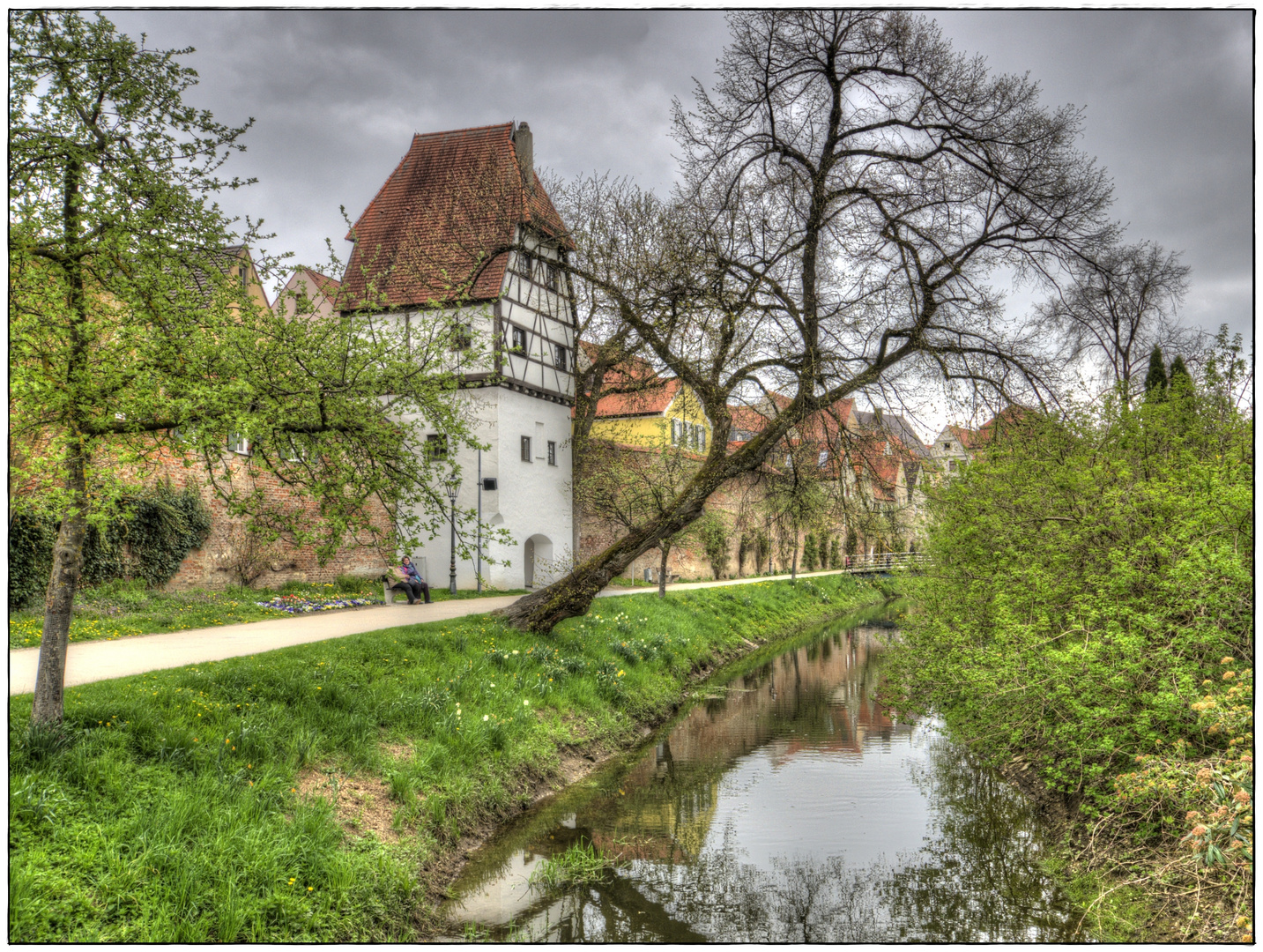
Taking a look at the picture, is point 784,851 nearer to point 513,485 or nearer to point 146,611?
point 146,611

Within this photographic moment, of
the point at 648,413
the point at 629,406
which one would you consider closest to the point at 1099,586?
the point at 629,406

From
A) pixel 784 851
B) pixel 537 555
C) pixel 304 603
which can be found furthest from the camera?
pixel 537 555

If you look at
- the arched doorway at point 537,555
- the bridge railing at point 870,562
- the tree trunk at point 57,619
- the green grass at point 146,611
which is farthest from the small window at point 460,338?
the bridge railing at point 870,562

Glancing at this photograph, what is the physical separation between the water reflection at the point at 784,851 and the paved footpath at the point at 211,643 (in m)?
4.23

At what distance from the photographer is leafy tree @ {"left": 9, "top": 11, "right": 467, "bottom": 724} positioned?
4.93 m

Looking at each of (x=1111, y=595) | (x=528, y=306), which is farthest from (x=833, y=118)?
(x=528, y=306)

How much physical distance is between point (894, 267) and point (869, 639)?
669 inches

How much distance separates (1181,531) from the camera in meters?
6.01

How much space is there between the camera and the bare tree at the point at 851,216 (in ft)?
27.6

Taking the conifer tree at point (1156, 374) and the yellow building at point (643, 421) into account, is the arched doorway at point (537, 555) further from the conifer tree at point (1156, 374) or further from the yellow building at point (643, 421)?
the conifer tree at point (1156, 374)

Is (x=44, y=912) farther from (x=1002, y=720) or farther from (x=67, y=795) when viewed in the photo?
(x=1002, y=720)

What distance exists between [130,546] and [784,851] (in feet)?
48.9

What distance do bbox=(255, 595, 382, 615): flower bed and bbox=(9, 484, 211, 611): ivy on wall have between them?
221 centimetres

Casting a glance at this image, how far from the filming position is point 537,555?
24.9 m
